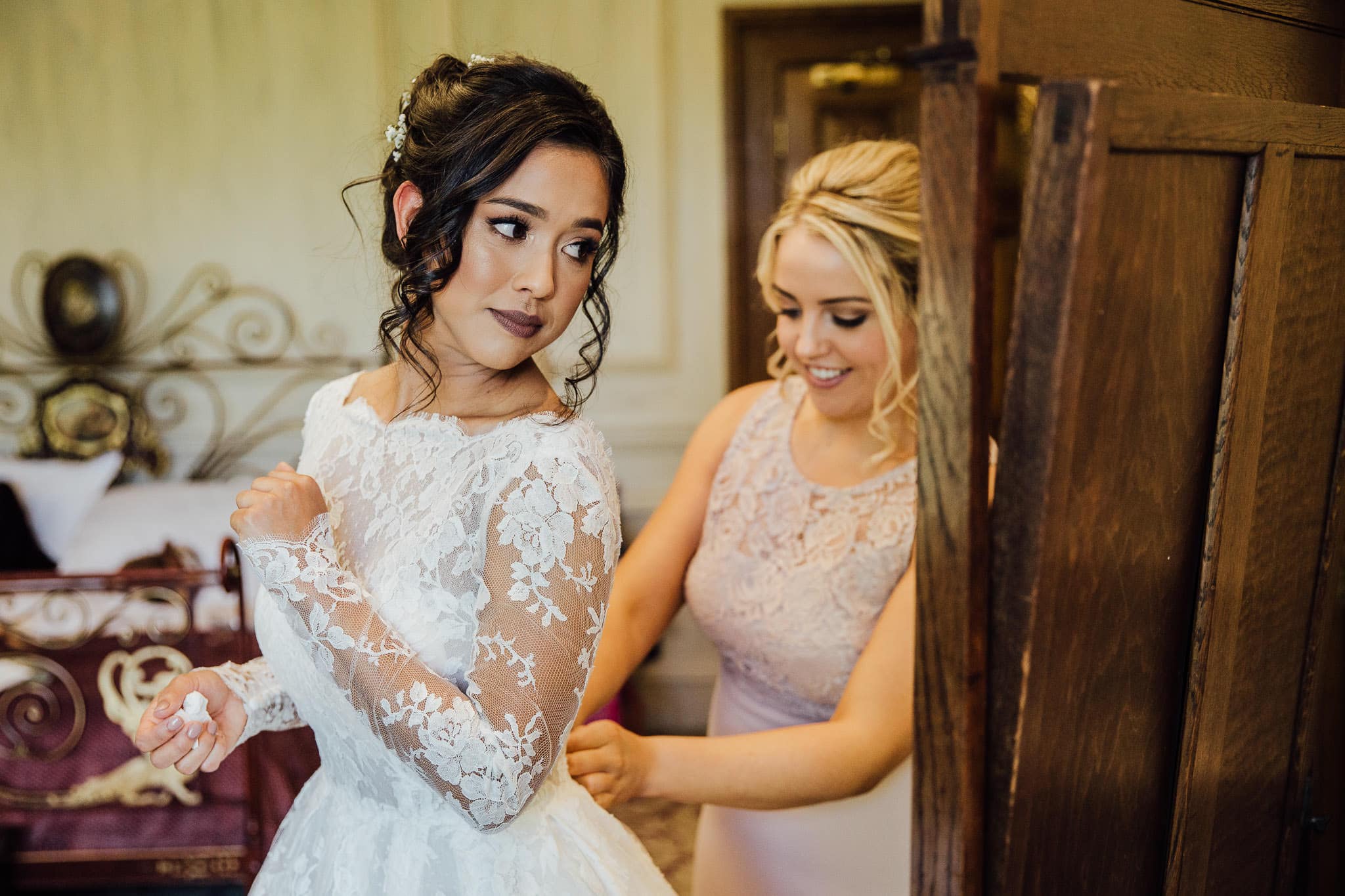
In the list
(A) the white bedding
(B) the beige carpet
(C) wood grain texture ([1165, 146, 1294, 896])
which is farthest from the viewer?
(B) the beige carpet

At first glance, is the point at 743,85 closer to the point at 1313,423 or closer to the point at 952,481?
the point at 1313,423

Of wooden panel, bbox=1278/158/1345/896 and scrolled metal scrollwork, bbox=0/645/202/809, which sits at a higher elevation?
wooden panel, bbox=1278/158/1345/896

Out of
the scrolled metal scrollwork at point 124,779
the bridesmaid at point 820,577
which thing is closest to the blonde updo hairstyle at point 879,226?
the bridesmaid at point 820,577

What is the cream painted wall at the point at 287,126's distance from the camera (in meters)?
4.22

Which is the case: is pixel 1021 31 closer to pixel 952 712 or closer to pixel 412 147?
pixel 952 712

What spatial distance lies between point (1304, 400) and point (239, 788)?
8.12 ft

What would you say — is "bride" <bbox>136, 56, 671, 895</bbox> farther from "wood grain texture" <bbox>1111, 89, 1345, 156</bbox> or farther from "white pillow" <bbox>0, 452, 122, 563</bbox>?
"white pillow" <bbox>0, 452, 122, 563</bbox>

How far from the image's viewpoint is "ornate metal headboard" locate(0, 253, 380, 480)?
4.19m

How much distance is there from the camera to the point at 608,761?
144 cm

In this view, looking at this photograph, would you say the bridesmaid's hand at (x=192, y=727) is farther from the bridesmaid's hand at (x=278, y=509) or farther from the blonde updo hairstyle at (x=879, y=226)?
the blonde updo hairstyle at (x=879, y=226)

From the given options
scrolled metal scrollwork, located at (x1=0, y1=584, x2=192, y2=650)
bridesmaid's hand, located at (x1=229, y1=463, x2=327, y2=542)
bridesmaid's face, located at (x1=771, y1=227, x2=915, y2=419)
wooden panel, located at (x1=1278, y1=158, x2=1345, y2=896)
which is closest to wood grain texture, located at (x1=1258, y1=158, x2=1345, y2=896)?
wooden panel, located at (x1=1278, y1=158, x2=1345, y2=896)

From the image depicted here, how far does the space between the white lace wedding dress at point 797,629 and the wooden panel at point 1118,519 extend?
84 centimetres

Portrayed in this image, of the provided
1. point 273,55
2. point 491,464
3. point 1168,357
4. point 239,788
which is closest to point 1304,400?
point 1168,357

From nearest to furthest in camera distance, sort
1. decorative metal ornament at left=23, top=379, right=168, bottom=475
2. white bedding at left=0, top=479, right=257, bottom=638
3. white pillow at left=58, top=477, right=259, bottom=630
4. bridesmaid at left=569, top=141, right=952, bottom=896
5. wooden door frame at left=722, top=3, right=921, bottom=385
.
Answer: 1. bridesmaid at left=569, top=141, right=952, bottom=896
2. white bedding at left=0, top=479, right=257, bottom=638
3. white pillow at left=58, top=477, right=259, bottom=630
4. decorative metal ornament at left=23, top=379, right=168, bottom=475
5. wooden door frame at left=722, top=3, right=921, bottom=385
